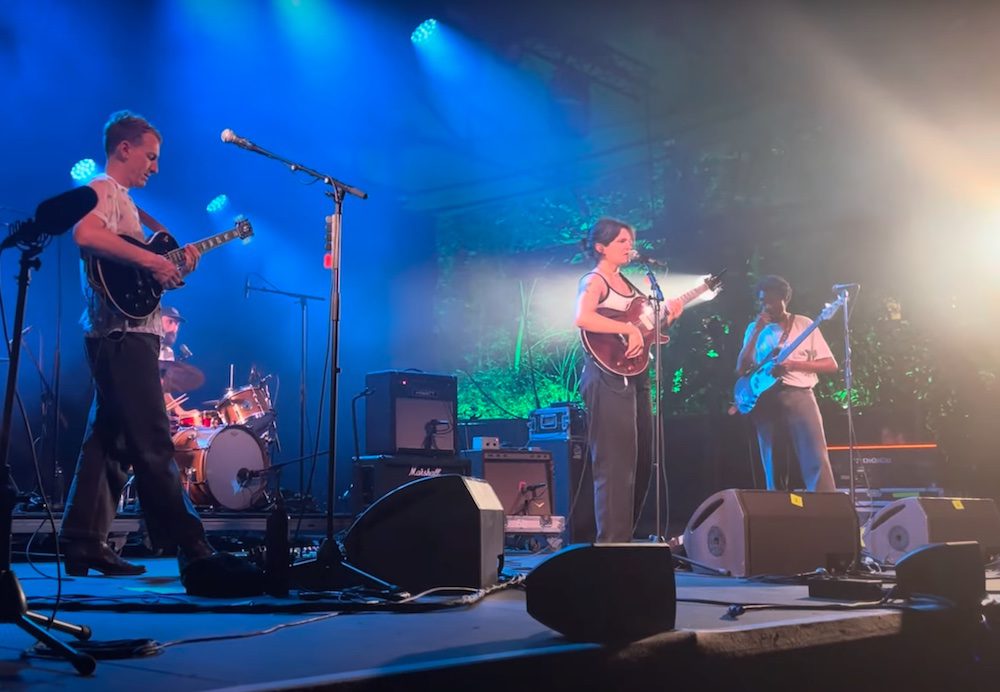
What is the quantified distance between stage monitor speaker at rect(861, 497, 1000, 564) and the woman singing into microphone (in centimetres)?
175

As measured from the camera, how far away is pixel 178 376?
305 inches

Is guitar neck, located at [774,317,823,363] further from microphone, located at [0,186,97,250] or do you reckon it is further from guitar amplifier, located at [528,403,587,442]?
microphone, located at [0,186,97,250]

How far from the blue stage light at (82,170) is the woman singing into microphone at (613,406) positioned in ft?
22.1

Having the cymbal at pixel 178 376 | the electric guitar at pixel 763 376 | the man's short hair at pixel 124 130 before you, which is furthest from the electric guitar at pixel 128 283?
the electric guitar at pixel 763 376

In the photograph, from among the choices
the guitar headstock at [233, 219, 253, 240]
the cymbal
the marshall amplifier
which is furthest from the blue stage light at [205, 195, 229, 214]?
the guitar headstock at [233, 219, 253, 240]

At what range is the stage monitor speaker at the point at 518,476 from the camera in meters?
7.57

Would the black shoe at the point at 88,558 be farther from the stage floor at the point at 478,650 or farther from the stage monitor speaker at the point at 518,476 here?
the stage monitor speaker at the point at 518,476

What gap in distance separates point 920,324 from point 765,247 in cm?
179

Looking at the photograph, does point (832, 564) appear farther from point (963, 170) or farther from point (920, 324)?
point (963, 170)

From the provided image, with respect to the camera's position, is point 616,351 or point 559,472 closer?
point 616,351

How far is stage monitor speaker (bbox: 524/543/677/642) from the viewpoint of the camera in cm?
216

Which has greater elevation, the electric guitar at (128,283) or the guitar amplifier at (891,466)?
the electric guitar at (128,283)

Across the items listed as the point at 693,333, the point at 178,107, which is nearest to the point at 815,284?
the point at 693,333

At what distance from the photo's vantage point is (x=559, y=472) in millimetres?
7906
